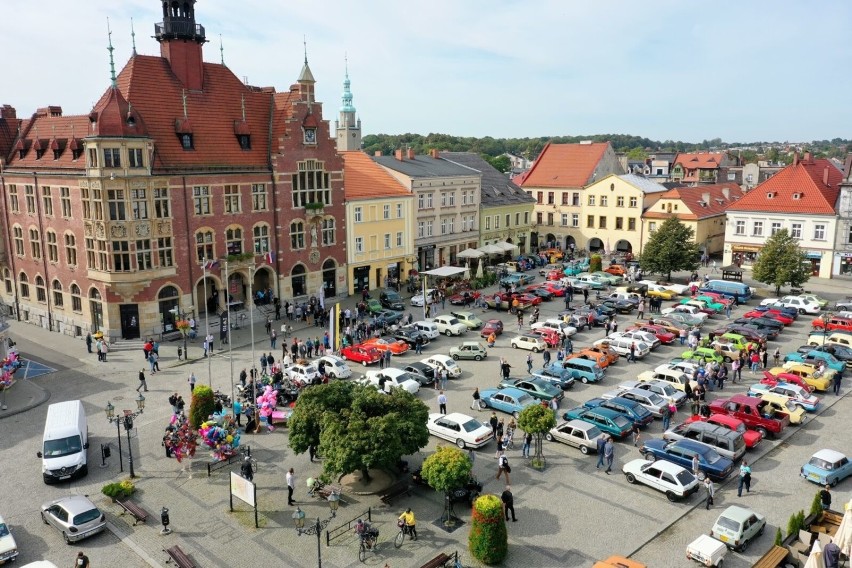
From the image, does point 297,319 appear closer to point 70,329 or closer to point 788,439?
point 70,329

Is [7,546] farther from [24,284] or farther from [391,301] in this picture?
[24,284]

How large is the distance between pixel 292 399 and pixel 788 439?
23414mm

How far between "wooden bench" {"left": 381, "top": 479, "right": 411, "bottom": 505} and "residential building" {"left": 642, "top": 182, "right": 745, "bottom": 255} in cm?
5266

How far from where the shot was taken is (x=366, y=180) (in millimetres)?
62875

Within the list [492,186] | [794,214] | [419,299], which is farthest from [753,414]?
[492,186]

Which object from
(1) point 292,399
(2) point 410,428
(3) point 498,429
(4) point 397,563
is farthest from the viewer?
(1) point 292,399

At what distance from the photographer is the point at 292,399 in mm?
35281

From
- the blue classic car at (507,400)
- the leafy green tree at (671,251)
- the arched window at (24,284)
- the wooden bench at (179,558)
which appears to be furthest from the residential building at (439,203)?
the wooden bench at (179,558)

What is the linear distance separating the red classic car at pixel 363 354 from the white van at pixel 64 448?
1641 centimetres

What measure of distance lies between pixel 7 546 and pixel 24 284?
39.1m

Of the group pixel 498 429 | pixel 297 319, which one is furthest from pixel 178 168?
pixel 498 429

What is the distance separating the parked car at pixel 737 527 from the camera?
22.1 meters

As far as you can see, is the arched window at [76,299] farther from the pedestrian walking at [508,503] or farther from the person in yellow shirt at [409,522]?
the pedestrian walking at [508,503]

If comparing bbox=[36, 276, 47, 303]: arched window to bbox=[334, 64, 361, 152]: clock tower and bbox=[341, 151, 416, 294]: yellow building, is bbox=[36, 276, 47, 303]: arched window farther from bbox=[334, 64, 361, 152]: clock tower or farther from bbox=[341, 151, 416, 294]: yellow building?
bbox=[334, 64, 361, 152]: clock tower
